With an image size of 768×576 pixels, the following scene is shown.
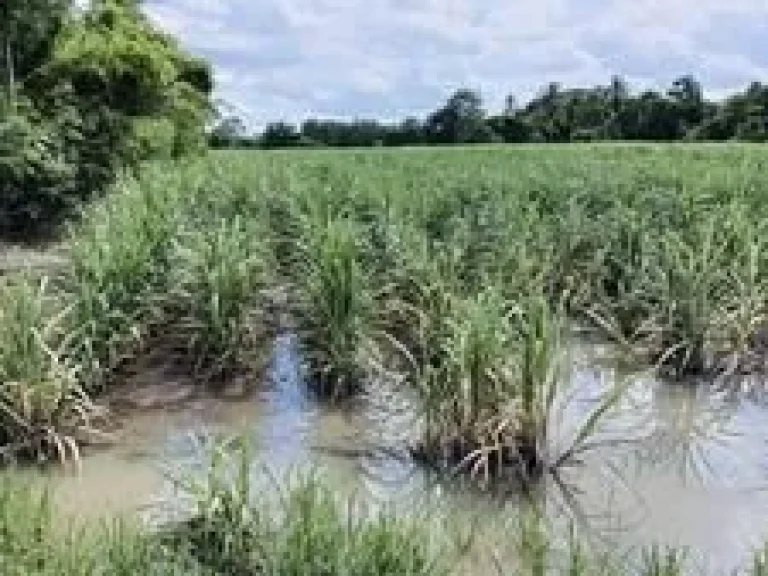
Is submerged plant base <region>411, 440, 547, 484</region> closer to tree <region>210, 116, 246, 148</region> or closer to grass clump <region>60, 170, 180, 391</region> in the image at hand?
grass clump <region>60, 170, 180, 391</region>

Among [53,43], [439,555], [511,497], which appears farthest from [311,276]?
[53,43]

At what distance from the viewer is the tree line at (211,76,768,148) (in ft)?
151

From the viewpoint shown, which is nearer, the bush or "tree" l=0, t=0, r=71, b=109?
the bush

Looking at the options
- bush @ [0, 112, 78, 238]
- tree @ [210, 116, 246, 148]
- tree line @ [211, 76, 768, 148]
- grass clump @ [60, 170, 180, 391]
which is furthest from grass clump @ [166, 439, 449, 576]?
tree line @ [211, 76, 768, 148]

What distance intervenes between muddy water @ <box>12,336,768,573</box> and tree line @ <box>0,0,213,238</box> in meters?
6.30

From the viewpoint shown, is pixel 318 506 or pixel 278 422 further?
pixel 278 422

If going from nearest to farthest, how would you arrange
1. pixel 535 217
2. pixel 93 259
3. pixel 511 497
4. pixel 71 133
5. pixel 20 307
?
1. pixel 511 497
2. pixel 20 307
3. pixel 93 259
4. pixel 535 217
5. pixel 71 133

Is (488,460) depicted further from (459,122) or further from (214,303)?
(459,122)

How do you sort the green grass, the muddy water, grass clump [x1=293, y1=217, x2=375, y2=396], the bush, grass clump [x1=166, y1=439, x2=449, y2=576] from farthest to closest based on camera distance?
1. the bush
2. grass clump [x1=293, y1=217, x2=375, y2=396]
3. the green grass
4. the muddy water
5. grass clump [x1=166, y1=439, x2=449, y2=576]

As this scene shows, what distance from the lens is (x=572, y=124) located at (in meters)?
51.7

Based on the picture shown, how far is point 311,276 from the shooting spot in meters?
7.97

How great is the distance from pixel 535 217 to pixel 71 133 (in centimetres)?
707

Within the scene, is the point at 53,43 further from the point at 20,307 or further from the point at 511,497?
the point at 511,497

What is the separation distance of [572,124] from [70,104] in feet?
124
